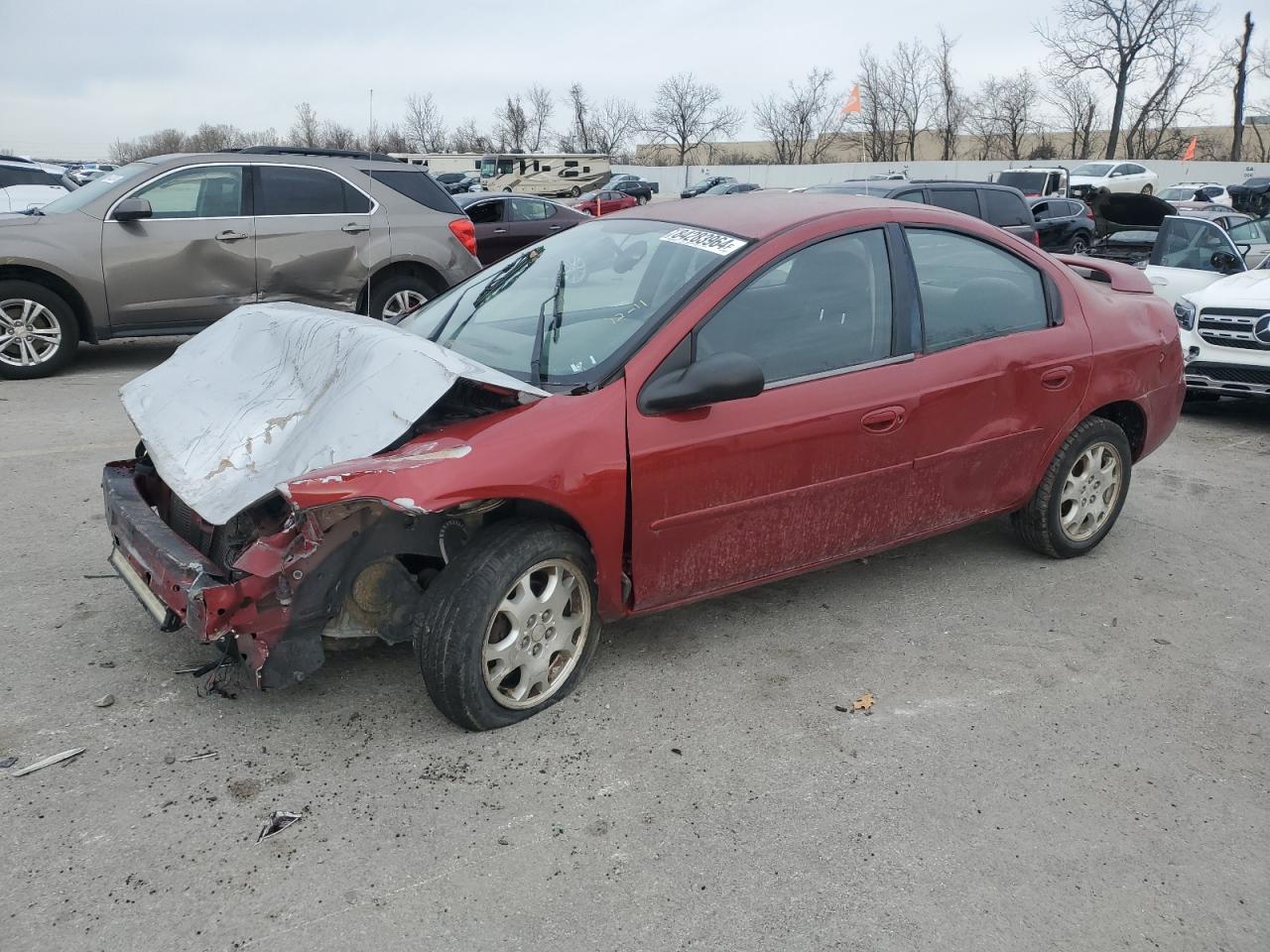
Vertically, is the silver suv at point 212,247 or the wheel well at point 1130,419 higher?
the silver suv at point 212,247

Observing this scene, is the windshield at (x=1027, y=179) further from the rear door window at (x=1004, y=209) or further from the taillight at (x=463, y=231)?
the taillight at (x=463, y=231)

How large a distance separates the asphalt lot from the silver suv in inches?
175

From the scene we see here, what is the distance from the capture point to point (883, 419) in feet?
12.7

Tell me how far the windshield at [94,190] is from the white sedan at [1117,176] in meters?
30.9

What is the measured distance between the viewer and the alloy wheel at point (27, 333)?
820 centimetres

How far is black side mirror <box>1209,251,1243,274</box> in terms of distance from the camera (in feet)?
31.2

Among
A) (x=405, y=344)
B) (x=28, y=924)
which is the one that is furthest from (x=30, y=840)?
(x=405, y=344)

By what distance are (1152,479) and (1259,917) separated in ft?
14.4

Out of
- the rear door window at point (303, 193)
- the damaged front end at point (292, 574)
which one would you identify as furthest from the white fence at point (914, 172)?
the damaged front end at point (292, 574)

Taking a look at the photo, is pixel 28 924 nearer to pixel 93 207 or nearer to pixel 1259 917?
pixel 1259 917

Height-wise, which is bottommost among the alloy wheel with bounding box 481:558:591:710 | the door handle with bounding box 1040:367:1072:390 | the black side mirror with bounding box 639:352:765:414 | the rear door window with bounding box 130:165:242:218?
the alloy wheel with bounding box 481:558:591:710

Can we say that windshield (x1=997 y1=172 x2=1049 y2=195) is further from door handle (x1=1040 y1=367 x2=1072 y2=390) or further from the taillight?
door handle (x1=1040 y1=367 x2=1072 y2=390)

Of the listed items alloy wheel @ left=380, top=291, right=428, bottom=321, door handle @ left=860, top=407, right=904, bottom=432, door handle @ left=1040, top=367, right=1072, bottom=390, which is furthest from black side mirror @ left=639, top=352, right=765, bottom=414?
alloy wheel @ left=380, top=291, right=428, bottom=321

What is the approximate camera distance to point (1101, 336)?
15.4 feet
